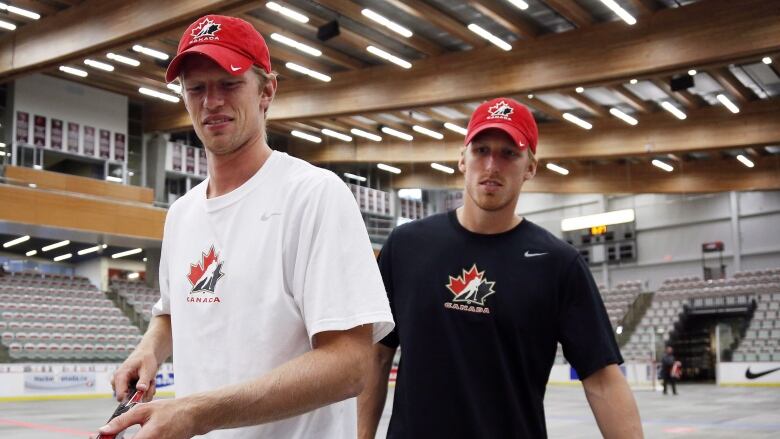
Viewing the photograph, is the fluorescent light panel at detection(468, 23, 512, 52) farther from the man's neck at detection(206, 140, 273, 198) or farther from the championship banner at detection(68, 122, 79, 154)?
the championship banner at detection(68, 122, 79, 154)

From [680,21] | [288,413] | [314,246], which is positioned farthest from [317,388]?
[680,21]

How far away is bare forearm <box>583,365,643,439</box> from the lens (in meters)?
2.97

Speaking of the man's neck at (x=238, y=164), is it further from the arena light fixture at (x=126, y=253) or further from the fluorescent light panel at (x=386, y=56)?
the arena light fixture at (x=126, y=253)

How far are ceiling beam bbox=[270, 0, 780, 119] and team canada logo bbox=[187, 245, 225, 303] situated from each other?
16934mm

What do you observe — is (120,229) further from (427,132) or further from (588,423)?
(588,423)

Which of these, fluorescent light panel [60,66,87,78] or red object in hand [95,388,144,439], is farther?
fluorescent light panel [60,66,87,78]

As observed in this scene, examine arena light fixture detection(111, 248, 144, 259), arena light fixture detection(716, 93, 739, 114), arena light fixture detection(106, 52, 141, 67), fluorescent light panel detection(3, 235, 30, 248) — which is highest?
arena light fixture detection(106, 52, 141, 67)

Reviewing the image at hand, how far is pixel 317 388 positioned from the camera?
5.06 ft

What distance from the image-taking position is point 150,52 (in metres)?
23.2

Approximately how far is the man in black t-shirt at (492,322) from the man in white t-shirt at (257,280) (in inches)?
45.2

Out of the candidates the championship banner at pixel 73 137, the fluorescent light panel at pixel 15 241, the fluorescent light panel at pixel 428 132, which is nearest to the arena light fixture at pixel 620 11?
the fluorescent light panel at pixel 428 132

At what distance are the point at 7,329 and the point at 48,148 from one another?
29.2ft

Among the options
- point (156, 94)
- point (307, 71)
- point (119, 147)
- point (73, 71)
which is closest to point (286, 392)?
point (307, 71)

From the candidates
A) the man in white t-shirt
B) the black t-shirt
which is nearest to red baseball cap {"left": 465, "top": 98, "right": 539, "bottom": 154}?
the black t-shirt
